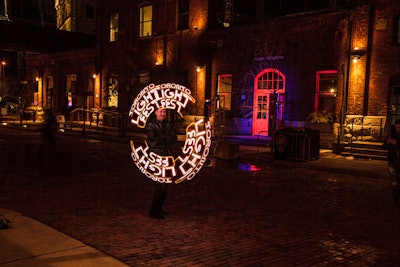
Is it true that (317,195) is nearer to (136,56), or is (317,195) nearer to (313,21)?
(313,21)

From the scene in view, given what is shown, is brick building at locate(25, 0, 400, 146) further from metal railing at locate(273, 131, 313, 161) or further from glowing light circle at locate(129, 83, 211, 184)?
glowing light circle at locate(129, 83, 211, 184)

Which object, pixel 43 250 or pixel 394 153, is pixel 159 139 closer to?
pixel 43 250

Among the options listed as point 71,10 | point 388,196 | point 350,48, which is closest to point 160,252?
point 388,196

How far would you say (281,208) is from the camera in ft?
27.1

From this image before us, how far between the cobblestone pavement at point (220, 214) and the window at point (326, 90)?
7419 mm

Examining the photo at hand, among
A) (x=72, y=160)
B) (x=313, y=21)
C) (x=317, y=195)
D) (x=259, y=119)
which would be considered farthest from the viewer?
(x=259, y=119)

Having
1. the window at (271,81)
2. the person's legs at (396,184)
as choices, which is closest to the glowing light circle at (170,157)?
the person's legs at (396,184)

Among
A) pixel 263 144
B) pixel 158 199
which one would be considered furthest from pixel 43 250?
pixel 263 144

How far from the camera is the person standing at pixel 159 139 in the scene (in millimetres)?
6949

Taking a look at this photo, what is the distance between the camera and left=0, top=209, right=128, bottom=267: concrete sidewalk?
4867 mm

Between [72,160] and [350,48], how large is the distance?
12870 mm

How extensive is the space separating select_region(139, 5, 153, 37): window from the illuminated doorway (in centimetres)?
1033

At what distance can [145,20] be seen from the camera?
29109mm

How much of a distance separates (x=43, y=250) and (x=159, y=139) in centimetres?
257
